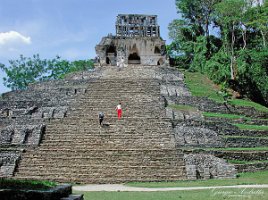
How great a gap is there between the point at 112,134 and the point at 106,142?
87cm

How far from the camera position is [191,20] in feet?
150

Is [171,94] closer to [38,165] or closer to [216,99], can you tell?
[216,99]

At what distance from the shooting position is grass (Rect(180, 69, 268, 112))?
1079 inches

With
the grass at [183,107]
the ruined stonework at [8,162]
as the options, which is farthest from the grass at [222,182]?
the grass at [183,107]

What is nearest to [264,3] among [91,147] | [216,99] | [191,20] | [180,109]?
[191,20]

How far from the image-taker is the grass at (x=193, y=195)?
1000 cm

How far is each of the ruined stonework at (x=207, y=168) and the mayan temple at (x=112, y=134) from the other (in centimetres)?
4

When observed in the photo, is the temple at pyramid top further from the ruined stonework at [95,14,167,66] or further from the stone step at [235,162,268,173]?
the stone step at [235,162,268,173]

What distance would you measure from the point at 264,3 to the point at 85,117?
2213cm

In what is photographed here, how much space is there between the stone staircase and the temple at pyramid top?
58.6 ft

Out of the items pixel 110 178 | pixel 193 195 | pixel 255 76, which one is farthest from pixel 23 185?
pixel 255 76

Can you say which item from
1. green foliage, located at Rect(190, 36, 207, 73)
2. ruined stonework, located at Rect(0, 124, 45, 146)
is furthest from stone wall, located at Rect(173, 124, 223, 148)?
green foliage, located at Rect(190, 36, 207, 73)

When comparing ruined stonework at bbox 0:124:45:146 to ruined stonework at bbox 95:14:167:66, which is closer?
ruined stonework at bbox 0:124:45:146

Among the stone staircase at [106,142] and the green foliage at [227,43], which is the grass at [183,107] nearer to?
the stone staircase at [106,142]
